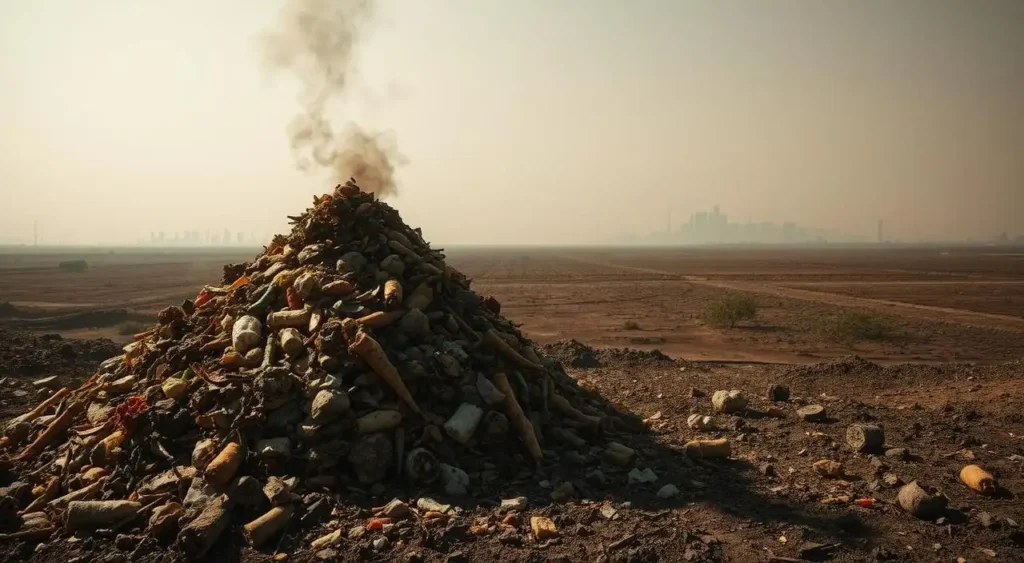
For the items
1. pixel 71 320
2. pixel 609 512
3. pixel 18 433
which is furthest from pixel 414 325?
pixel 71 320

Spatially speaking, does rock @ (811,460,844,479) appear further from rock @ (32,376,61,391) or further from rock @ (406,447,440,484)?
rock @ (32,376,61,391)

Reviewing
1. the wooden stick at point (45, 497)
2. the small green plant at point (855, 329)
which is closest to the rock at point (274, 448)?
the wooden stick at point (45, 497)

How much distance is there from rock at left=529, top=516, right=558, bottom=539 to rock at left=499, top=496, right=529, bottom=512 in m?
0.27

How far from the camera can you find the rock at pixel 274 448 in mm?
6195

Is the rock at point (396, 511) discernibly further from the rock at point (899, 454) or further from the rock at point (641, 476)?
the rock at point (899, 454)

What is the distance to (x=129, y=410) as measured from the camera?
7074 mm

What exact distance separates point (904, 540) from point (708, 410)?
4.67m

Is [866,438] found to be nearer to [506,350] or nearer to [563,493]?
[563,493]

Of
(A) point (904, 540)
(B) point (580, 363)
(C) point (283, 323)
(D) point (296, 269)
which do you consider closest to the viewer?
(A) point (904, 540)

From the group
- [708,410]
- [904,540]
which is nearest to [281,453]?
[904,540]

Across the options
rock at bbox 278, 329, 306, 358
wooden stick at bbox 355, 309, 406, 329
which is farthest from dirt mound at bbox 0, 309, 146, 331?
wooden stick at bbox 355, 309, 406, 329

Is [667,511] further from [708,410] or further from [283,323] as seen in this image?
[283,323]

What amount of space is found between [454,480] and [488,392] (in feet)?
4.01

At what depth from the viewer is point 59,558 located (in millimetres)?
5602
